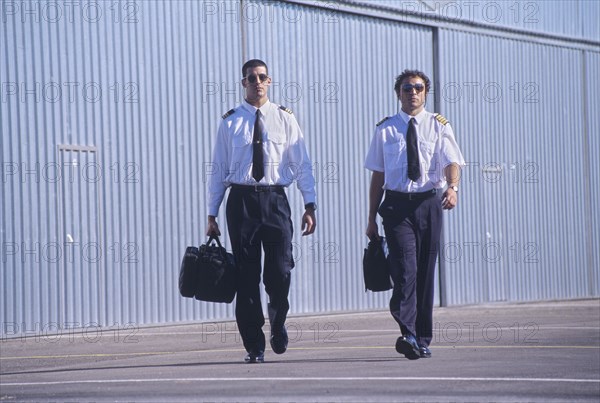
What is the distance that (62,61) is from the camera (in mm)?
14789

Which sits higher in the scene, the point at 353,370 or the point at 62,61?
the point at 62,61

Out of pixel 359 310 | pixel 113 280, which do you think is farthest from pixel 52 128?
pixel 359 310

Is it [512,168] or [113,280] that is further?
[512,168]

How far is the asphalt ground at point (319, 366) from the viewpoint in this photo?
660 cm

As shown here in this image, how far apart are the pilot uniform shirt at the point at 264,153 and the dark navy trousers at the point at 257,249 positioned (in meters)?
0.10

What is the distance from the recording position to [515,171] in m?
21.4

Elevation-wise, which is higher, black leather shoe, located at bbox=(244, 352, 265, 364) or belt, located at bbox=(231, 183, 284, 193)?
belt, located at bbox=(231, 183, 284, 193)

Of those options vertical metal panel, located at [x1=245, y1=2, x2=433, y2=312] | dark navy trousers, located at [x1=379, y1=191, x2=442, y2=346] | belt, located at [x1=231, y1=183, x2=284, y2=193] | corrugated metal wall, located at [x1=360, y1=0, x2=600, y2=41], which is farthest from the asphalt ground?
corrugated metal wall, located at [x1=360, y1=0, x2=600, y2=41]

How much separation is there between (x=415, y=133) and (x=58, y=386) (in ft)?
10.1

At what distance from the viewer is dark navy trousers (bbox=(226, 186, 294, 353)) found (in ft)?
27.7

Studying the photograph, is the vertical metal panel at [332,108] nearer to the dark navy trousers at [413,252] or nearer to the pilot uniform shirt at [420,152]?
the pilot uniform shirt at [420,152]

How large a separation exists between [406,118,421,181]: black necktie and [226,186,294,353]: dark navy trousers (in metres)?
0.91

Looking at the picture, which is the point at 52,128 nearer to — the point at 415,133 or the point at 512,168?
the point at 415,133

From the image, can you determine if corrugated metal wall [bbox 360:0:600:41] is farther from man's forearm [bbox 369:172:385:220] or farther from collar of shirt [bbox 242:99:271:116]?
collar of shirt [bbox 242:99:271:116]
